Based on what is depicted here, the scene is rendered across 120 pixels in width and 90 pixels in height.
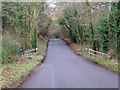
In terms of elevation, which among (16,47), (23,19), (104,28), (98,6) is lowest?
(16,47)

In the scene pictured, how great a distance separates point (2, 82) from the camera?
778cm

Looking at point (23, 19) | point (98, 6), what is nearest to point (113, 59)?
point (98, 6)

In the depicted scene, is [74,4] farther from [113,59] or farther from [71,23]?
[113,59]

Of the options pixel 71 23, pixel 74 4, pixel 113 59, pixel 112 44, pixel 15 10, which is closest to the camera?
pixel 113 59

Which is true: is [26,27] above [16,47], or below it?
above

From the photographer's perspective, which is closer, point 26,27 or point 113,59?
point 113,59

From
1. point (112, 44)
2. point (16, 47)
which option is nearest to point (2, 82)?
point (16, 47)

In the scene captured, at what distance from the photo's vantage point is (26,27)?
23844mm

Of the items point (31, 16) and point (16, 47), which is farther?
point (31, 16)

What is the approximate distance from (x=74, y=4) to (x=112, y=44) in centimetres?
1314

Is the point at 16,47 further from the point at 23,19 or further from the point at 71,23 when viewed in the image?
the point at 71,23

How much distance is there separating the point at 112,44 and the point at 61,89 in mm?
10769

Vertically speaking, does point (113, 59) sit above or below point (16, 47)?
below

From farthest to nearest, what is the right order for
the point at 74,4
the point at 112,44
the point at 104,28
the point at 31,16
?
the point at 74,4 → the point at 31,16 → the point at 104,28 → the point at 112,44
